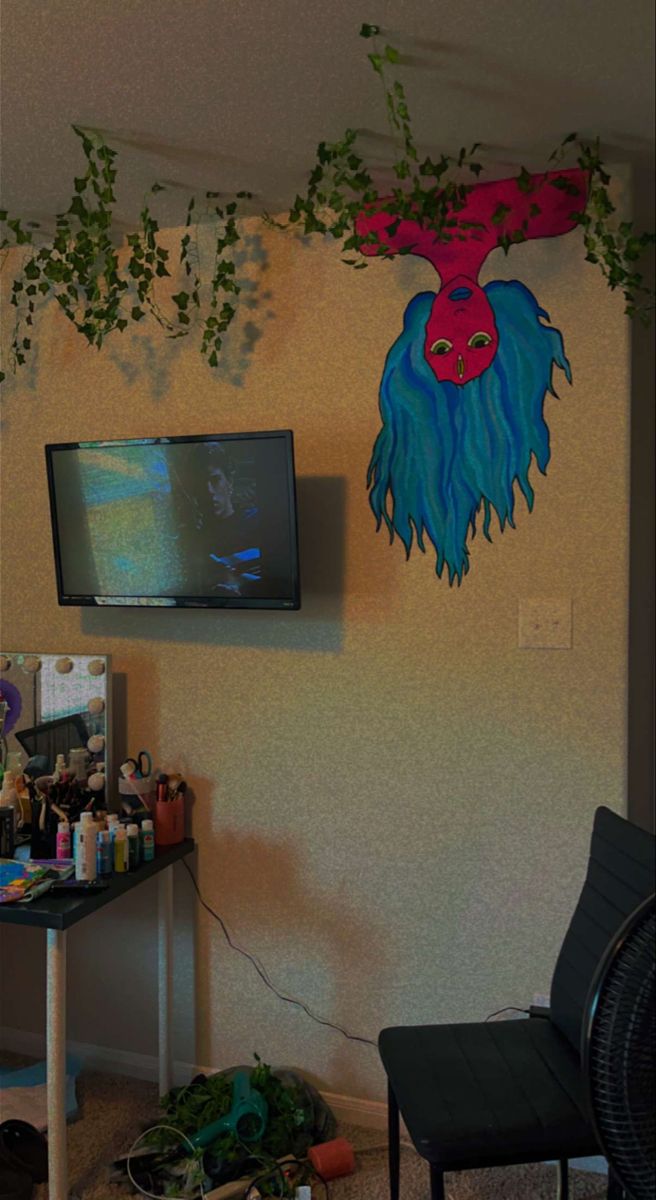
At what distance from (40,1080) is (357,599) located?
5.41 ft

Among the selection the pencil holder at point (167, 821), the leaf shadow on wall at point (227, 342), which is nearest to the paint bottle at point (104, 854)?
the pencil holder at point (167, 821)

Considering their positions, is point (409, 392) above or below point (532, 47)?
below

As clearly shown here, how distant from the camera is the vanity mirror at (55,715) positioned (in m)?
2.71

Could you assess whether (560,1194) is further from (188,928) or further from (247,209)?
(247,209)

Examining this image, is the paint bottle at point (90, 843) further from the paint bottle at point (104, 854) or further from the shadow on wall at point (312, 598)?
the shadow on wall at point (312, 598)

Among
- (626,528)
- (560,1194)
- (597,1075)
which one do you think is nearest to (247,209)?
(626,528)

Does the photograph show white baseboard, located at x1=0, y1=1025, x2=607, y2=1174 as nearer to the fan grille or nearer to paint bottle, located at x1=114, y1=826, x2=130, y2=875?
paint bottle, located at x1=114, y1=826, x2=130, y2=875

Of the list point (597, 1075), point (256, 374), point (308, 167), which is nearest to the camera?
point (597, 1075)

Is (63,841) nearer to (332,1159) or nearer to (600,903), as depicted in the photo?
(332,1159)

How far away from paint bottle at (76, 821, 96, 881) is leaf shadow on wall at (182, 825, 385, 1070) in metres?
0.44

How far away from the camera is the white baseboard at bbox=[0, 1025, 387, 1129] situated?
8.20ft

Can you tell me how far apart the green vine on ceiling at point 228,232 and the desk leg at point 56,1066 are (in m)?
1.51

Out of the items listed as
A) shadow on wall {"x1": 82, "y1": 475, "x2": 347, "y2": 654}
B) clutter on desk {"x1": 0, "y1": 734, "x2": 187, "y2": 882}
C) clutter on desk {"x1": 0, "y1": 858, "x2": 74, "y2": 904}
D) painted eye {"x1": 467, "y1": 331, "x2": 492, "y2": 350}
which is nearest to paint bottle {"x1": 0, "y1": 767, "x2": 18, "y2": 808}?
clutter on desk {"x1": 0, "y1": 734, "x2": 187, "y2": 882}

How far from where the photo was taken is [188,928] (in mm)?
2701
